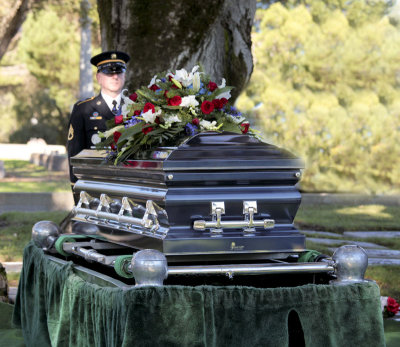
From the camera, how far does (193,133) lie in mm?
3586

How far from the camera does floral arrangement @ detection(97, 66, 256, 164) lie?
3629 mm

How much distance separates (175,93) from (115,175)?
0.53 metres

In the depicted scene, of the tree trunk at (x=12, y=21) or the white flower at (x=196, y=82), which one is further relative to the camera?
the tree trunk at (x=12, y=21)

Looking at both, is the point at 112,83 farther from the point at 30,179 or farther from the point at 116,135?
the point at 30,179

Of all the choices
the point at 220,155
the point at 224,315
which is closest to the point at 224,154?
the point at 220,155

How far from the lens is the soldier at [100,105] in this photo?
5.05 meters

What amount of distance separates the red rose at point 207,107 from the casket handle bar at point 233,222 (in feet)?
1.76

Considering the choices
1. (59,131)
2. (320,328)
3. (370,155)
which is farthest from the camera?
(59,131)

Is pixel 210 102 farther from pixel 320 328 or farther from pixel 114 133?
pixel 320 328

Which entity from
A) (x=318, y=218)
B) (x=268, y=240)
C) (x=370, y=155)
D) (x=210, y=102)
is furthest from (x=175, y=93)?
(x=370, y=155)

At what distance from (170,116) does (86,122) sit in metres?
1.75

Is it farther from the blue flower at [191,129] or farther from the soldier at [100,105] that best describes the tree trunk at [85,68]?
the blue flower at [191,129]

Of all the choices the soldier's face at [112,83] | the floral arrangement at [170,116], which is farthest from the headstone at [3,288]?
the floral arrangement at [170,116]

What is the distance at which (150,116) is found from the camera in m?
3.64
